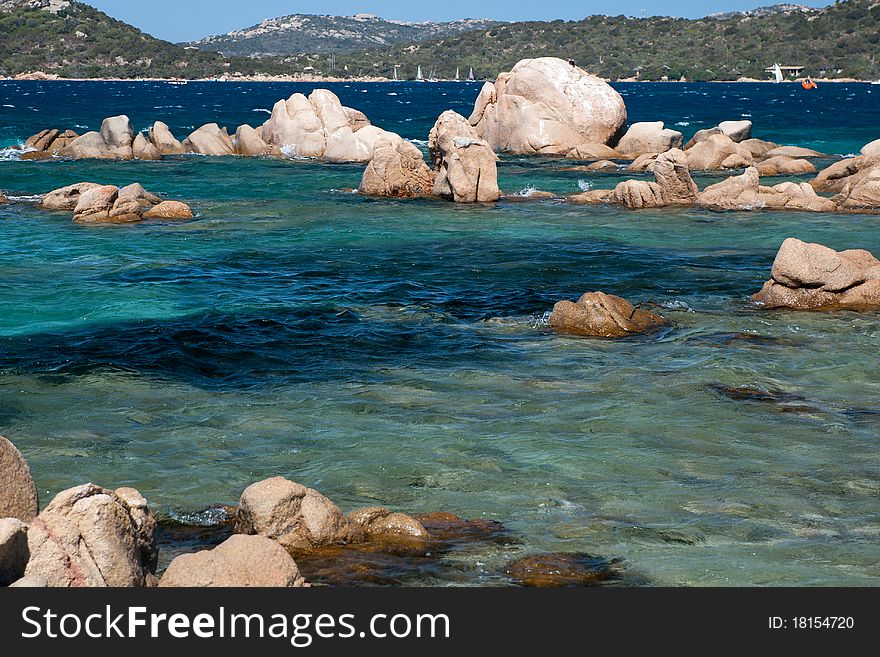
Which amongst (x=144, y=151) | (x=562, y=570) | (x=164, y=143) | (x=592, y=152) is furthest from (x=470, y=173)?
(x=562, y=570)

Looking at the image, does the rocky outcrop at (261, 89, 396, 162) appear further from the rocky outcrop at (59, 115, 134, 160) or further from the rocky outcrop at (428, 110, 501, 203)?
the rocky outcrop at (428, 110, 501, 203)

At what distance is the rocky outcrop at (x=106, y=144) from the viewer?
49.3 meters

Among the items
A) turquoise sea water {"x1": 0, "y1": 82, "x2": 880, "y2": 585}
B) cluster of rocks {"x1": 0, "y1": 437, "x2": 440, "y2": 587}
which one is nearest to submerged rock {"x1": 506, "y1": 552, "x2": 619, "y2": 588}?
turquoise sea water {"x1": 0, "y1": 82, "x2": 880, "y2": 585}

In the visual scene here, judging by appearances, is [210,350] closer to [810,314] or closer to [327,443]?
[327,443]

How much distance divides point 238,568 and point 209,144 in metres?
48.2

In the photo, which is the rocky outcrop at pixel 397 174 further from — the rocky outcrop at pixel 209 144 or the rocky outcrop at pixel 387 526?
the rocky outcrop at pixel 387 526

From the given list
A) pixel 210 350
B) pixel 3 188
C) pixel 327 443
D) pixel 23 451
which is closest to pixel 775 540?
pixel 327 443

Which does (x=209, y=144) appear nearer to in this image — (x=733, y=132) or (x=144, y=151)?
(x=144, y=151)

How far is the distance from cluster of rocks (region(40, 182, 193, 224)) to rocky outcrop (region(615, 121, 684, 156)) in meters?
25.2

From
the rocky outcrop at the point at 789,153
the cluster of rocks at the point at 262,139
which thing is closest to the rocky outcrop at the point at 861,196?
the rocky outcrop at the point at 789,153

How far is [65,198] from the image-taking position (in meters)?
34.1

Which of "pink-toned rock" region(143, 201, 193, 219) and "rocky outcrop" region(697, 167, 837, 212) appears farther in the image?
"rocky outcrop" region(697, 167, 837, 212)

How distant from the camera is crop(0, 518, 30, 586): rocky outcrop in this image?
6902 mm
